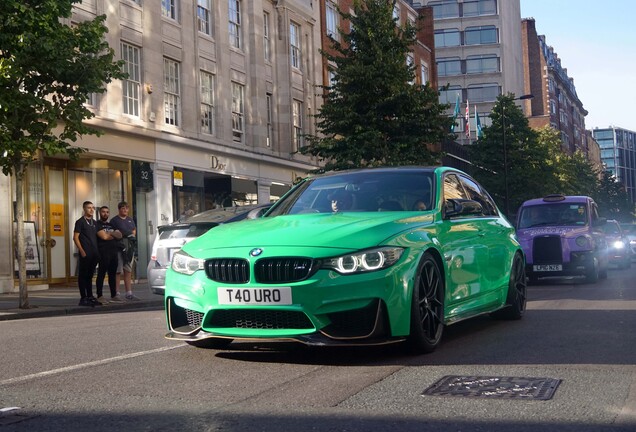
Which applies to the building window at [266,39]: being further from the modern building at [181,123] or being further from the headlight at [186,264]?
the headlight at [186,264]

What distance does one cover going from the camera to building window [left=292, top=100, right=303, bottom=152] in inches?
1452

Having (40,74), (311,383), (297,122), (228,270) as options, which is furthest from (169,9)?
(311,383)

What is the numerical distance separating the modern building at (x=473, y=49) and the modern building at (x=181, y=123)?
59414 millimetres

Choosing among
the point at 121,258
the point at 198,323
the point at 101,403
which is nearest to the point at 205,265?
the point at 198,323

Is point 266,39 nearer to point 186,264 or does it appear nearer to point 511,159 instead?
point 511,159

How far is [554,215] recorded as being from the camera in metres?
21.1

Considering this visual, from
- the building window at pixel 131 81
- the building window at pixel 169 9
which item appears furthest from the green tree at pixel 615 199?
the building window at pixel 131 81

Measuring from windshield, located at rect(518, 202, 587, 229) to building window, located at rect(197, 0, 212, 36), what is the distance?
14.1 meters

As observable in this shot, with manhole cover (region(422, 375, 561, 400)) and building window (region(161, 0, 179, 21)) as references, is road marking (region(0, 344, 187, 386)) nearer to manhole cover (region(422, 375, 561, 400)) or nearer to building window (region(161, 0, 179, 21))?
manhole cover (region(422, 375, 561, 400))

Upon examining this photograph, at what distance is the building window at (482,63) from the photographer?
96375 mm

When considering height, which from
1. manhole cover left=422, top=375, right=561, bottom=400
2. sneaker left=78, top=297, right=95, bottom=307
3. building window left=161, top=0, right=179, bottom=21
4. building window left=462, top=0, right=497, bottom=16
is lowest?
sneaker left=78, top=297, right=95, bottom=307

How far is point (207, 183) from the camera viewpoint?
102 feet

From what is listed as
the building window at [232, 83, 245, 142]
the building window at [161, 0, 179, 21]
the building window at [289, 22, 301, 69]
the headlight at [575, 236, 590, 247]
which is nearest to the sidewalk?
the headlight at [575, 236, 590, 247]

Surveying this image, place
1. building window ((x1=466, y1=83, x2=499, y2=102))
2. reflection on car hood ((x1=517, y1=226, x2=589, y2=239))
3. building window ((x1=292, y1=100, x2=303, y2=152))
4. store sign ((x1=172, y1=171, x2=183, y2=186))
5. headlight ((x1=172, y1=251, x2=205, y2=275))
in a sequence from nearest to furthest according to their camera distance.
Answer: headlight ((x1=172, y1=251, x2=205, y2=275)) < reflection on car hood ((x1=517, y1=226, x2=589, y2=239)) < store sign ((x1=172, y1=171, x2=183, y2=186)) < building window ((x1=292, y1=100, x2=303, y2=152)) < building window ((x1=466, y1=83, x2=499, y2=102))
